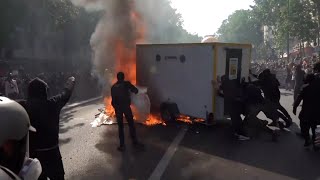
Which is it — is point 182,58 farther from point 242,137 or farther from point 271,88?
point 242,137

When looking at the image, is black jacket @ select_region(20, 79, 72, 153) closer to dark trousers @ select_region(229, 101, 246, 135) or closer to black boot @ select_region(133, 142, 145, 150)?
black boot @ select_region(133, 142, 145, 150)

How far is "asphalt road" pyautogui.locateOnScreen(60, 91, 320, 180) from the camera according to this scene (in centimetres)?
668

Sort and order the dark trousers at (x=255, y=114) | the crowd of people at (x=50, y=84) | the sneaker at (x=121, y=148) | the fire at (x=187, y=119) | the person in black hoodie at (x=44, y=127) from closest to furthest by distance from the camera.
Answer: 1. the person in black hoodie at (x=44, y=127)
2. the sneaker at (x=121, y=148)
3. the dark trousers at (x=255, y=114)
4. the fire at (x=187, y=119)
5. the crowd of people at (x=50, y=84)

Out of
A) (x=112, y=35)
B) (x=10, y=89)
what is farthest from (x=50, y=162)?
(x=10, y=89)

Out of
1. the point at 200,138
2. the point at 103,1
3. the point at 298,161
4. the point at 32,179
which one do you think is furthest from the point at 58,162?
the point at 103,1

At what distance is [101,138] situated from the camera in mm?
9789

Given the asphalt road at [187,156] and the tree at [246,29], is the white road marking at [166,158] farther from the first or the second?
the tree at [246,29]

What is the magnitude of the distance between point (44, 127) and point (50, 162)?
400 mm

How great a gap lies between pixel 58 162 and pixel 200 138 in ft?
18.1

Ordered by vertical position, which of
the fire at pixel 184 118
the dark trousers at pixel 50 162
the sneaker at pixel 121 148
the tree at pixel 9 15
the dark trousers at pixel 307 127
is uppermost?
the tree at pixel 9 15

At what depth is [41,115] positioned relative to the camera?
4348 millimetres

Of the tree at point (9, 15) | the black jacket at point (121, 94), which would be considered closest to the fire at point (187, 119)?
the black jacket at point (121, 94)

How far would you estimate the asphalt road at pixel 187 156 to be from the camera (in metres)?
6.68

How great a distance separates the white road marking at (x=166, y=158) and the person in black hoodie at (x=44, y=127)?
7.68 ft
